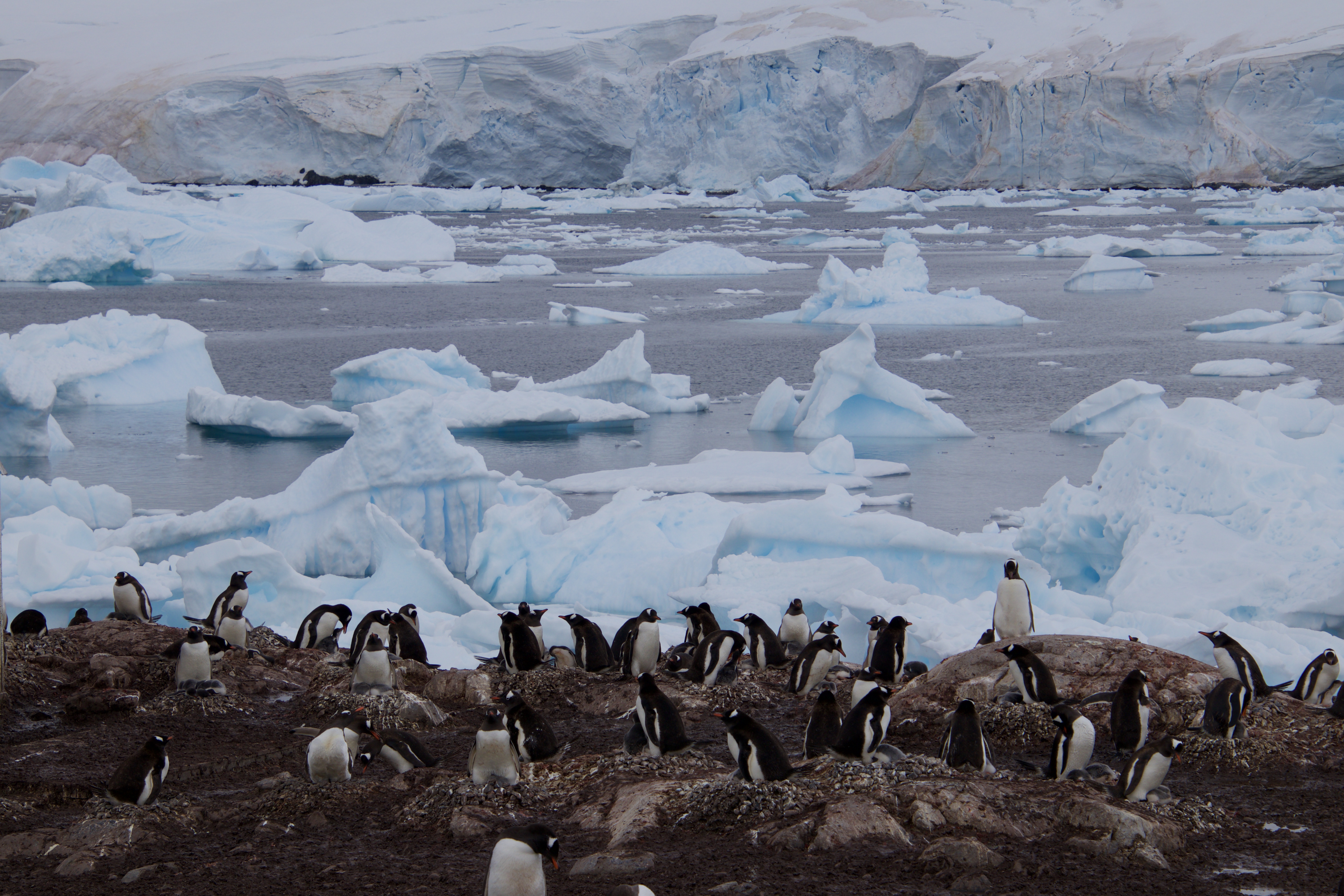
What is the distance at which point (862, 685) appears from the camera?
4602 millimetres

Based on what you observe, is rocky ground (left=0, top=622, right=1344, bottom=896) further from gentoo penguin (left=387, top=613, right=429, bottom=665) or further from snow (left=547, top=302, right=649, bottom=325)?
snow (left=547, top=302, right=649, bottom=325)

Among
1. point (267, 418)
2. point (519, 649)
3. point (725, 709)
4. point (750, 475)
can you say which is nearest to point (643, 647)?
point (519, 649)

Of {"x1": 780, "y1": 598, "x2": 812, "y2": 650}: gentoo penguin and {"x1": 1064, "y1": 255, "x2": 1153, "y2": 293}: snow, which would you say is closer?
{"x1": 780, "y1": 598, "x2": 812, "y2": 650}: gentoo penguin

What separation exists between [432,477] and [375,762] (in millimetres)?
5448

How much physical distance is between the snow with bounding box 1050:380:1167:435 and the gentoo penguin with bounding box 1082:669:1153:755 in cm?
890

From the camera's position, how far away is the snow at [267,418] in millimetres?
13203

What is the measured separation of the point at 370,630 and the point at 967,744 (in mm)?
3041

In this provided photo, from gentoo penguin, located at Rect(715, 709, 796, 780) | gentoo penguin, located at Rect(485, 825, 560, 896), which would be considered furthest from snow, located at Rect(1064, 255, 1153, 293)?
gentoo penguin, located at Rect(485, 825, 560, 896)

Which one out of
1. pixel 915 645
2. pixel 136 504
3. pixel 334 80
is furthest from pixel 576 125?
pixel 915 645

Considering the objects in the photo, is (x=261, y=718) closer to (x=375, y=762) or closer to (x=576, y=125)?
(x=375, y=762)

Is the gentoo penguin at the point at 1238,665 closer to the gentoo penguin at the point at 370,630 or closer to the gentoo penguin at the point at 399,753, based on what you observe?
the gentoo penguin at the point at 399,753

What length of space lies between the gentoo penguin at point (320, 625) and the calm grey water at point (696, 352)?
3.92 m

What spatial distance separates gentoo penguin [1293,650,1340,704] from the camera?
16.6 ft

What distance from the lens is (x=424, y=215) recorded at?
164ft
